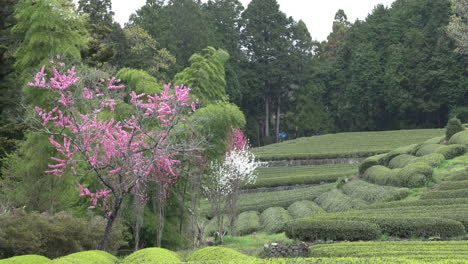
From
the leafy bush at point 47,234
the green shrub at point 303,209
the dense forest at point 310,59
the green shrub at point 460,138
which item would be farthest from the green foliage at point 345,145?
the leafy bush at point 47,234

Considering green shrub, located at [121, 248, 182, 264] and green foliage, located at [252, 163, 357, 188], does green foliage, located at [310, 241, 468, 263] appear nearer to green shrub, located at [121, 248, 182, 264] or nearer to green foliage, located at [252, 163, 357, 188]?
green shrub, located at [121, 248, 182, 264]

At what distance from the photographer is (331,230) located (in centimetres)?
1468

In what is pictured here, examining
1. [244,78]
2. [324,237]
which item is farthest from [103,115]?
[244,78]

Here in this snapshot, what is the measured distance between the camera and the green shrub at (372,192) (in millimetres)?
19797

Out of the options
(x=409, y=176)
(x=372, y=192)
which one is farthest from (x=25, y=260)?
(x=409, y=176)

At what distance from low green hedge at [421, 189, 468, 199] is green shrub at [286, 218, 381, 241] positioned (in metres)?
5.00

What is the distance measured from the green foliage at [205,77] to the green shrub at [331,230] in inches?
313

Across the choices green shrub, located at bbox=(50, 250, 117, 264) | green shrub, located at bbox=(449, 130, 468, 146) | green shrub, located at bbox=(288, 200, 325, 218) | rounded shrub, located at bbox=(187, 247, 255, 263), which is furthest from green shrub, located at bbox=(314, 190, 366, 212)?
green shrub, located at bbox=(50, 250, 117, 264)

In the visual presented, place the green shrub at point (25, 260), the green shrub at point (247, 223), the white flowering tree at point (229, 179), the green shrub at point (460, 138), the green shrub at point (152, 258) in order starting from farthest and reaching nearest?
the green shrub at point (460, 138)
the green shrub at point (247, 223)
the white flowering tree at point (229, 179)
the green shrub at point (152, 258)
the green shrub at point (25, 260)

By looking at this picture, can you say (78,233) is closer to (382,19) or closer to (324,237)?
(324,237)

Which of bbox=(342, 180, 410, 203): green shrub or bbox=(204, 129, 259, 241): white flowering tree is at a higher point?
bbox=(204, 129, 259, 241): white flowering tree

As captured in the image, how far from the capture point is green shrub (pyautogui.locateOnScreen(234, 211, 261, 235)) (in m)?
21.5

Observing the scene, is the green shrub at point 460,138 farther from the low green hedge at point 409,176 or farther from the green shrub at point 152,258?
the green shrub at point 152,258

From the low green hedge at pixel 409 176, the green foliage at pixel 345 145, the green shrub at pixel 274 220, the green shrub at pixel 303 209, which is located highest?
the green foliage at pixel 345 145
